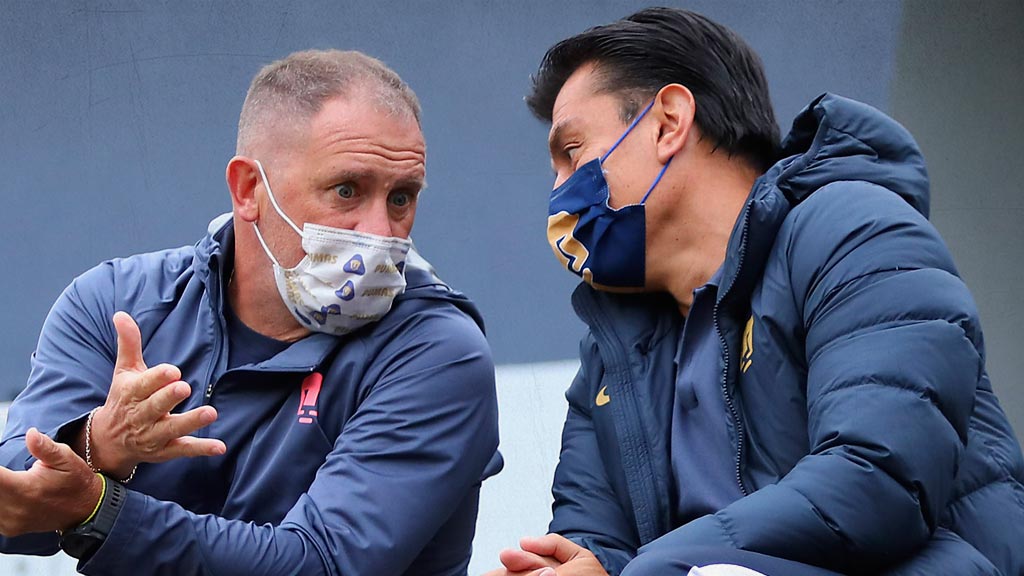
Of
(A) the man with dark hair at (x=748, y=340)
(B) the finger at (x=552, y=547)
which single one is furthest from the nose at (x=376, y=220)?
(B) the finger at (x=552, y=547)

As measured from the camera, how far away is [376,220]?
2693mm

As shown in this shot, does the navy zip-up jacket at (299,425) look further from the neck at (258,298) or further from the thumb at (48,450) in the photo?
the thumb at (48,450)

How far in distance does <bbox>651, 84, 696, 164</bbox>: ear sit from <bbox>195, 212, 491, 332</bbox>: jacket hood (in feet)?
1.80

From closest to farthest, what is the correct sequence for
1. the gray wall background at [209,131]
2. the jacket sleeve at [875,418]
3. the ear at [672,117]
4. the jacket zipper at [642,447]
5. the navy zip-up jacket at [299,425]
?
the jacket sleeve at [875,418], the navy zip-up jacket at [299,425], the jacket zipper at [642,447], the ear at [672,117], the gray wall background at [209,131]

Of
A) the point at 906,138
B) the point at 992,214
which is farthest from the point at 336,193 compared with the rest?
the point at 992,214

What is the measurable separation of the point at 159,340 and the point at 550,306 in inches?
66.1

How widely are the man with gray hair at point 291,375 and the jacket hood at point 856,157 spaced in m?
0.75

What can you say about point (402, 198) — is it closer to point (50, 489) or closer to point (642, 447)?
point (642, 447)

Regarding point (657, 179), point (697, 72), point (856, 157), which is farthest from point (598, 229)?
point (856, 157)

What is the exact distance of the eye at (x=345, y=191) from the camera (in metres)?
2.72

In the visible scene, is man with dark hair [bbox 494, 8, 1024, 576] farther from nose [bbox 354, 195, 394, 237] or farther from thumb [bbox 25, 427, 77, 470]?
thumb [bbox 25, 427, 77, 470]

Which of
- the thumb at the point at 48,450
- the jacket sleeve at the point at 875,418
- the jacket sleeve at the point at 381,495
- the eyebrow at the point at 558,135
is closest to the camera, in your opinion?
the jacket sleeve at the point at 875,418

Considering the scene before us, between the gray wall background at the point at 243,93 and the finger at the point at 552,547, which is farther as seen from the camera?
the gray wall background at the point at 243,93

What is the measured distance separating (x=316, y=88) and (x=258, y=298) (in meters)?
0.47
